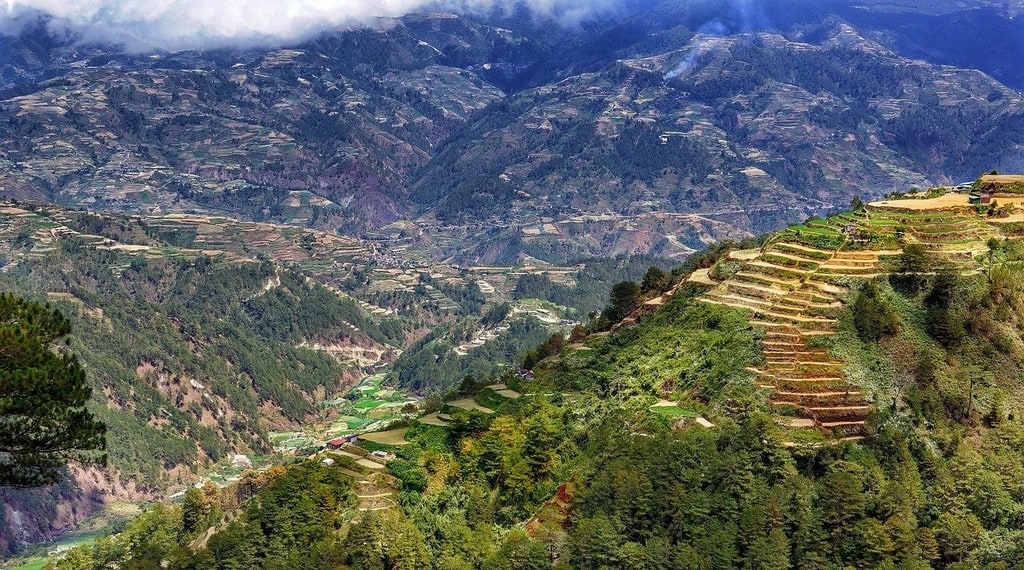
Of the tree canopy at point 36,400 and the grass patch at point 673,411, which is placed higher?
the tree canopy at point 36,400

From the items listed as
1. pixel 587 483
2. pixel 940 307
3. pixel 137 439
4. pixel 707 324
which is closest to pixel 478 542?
pixel 587 483

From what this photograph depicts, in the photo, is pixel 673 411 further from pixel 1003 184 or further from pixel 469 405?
pixel 1003 184

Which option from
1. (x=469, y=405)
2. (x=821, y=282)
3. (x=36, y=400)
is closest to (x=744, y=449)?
(x=821, y=282)

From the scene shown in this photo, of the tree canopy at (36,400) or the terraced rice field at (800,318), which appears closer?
the tree canopy at (36,400)

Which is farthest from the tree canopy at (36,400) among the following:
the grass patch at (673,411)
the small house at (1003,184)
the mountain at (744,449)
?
the small house at (1003,184)

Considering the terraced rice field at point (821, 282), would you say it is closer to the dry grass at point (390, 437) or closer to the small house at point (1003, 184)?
the small house at point (1003, 184)

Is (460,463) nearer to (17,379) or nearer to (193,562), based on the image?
(193,562)
